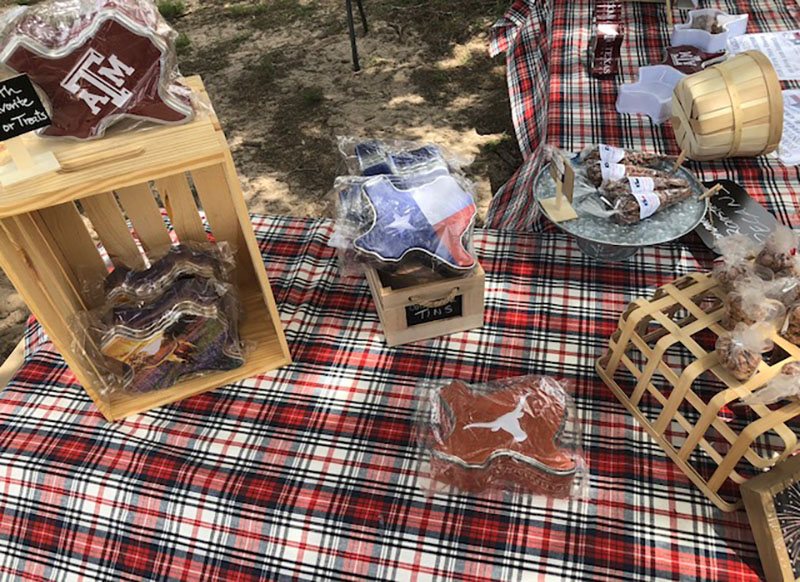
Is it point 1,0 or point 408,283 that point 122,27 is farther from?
point 1,0

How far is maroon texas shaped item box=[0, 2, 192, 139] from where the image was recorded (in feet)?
2.37

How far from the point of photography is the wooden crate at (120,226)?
78 cm

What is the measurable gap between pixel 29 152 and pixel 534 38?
2.04 m

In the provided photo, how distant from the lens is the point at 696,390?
39.3 inches

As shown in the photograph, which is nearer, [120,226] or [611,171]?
[120,226]

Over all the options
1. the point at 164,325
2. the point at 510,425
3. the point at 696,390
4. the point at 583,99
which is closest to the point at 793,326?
the point at 696,390

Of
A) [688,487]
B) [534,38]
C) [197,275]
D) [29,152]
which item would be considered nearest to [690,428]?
[688,487]

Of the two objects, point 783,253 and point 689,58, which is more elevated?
point 783,253

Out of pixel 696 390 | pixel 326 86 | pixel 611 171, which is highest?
pixel 611 171

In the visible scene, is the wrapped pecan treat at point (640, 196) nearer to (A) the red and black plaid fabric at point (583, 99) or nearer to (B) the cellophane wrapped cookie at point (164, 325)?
(A) the red and black plaid fabric at point (583, 99)

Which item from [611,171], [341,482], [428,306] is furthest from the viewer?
[611,171]

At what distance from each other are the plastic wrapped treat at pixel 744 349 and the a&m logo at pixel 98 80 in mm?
851

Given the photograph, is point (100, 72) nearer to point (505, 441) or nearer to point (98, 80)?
point (98, 80)

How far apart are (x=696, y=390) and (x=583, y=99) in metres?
1.02
